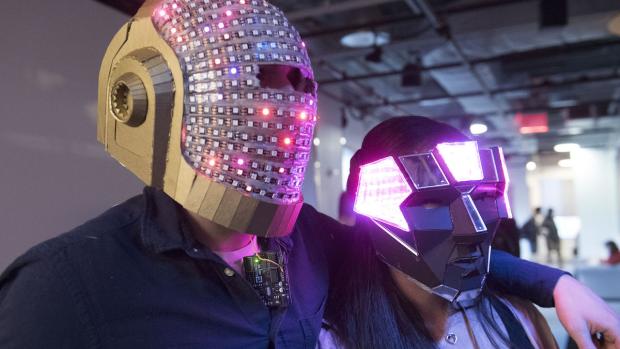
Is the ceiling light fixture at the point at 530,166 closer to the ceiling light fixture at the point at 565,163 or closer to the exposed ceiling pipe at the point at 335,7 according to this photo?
the ceiling light fixture at the point at 565,163

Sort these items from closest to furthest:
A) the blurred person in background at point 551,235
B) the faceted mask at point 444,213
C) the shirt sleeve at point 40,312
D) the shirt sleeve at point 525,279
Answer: the shirt sleeve at point 40,312 → the faceted mask at point 444,213 → the shirt sleeve at point 525,279 → the blurred person in background at point 551,235

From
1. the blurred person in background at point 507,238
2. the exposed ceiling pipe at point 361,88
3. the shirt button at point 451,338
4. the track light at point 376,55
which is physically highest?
the track light at point 376,55

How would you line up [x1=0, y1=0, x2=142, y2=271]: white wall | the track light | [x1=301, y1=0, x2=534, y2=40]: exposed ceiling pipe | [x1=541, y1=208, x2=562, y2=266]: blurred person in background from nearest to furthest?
[x1=0, y1=0, x2=142, y2=271]: white wall < [x1=301, y1=0, x2=534, y2=40]: exposed ceiling pipe < the track light < [x1=541, y1=208, x2=562, y2=266]: blurred person in background

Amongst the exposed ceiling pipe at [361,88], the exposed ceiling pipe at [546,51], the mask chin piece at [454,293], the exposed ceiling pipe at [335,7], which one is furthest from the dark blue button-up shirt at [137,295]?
the exposed ceiling pipe at [361,88]

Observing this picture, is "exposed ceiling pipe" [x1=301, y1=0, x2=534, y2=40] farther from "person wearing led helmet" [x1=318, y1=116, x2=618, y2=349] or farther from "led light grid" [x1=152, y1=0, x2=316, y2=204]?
"led light grid" [x1=152, y1=0, x2=316, y2=204]

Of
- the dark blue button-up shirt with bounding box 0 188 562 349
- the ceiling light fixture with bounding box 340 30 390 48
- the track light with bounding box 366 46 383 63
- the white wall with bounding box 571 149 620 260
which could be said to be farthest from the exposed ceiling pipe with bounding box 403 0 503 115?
the white wall with bounding box 571 149 620 260

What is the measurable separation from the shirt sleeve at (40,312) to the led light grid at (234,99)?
216mm

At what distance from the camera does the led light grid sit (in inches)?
27.2

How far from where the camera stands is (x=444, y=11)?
4.08m

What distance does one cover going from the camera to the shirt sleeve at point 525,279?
1.05 meters

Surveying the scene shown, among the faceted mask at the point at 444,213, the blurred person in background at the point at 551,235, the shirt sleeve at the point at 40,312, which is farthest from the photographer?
the blurred person in background at the point at 551,235

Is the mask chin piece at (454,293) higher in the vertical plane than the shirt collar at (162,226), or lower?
lower

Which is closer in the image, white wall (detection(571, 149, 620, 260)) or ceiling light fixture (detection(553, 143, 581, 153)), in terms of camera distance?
white wall (detection(571, 149, 620, 260))

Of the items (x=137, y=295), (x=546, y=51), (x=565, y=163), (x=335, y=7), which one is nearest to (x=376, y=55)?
(x=335, y=7)
